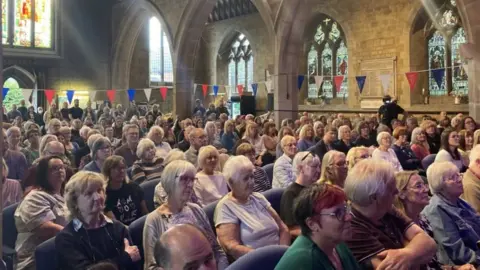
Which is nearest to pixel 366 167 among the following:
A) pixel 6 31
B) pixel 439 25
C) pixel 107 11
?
pixel 439 25

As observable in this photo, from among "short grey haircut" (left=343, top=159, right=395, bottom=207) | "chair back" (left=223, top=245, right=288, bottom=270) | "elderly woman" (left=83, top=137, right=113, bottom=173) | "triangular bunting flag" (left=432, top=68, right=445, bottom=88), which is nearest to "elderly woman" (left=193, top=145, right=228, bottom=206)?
"elderly woman" (left=83, top=137, right=113, bottom=173)

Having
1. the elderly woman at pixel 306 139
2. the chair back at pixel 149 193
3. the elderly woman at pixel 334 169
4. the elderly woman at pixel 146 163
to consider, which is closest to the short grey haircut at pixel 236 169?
the elderly woman at pixel 334 169

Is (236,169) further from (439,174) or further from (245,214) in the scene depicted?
(439,174)

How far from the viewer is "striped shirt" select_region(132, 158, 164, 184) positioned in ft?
17.9

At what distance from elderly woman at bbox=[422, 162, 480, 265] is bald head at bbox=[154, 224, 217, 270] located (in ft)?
7.54

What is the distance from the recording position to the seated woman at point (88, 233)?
294 cm

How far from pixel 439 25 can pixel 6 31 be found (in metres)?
15.9

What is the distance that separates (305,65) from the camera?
19938 mm

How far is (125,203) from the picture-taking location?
4.21 m

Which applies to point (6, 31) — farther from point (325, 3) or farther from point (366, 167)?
point (366, 167)

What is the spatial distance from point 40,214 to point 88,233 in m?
0.82

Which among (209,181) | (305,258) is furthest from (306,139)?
(305,258)

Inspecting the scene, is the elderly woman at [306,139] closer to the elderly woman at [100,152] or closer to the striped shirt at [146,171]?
the striped shirt at [146,171]

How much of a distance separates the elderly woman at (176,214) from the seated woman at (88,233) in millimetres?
177
